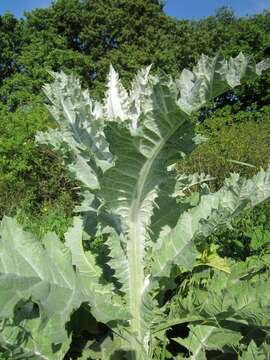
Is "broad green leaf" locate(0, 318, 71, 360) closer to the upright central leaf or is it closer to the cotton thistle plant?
the cotton thistle plant

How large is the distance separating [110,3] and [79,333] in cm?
2991

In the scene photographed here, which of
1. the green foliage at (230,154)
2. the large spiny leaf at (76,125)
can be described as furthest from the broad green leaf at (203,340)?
the green foliage at (230,154)

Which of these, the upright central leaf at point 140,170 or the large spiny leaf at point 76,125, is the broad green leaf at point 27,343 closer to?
the upright central leaf at point 140,170

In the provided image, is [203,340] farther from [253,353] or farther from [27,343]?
[27,343]

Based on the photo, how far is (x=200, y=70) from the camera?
1773 mm

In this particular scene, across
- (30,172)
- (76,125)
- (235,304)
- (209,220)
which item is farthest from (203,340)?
(30,172)

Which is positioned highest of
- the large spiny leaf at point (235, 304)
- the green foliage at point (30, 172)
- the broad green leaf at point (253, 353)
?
the green foliage at point (30, 172)

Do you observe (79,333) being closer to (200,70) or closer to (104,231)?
(104,231)

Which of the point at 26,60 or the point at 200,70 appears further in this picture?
the point at 26,60

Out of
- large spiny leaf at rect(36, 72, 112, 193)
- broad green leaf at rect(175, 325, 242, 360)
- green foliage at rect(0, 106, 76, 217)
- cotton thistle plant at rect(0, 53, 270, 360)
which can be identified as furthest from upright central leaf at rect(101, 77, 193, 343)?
green foliage at rect(0, 106, 76, 217)

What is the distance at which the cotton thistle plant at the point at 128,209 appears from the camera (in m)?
1.79

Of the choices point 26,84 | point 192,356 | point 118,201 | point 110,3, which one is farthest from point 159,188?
point 110,3

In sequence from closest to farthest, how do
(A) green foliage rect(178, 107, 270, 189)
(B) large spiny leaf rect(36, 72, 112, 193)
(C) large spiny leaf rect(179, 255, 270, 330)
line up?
(C) large spiny leaf rect(179, 255, 270, 330), (B) large spiny leaf rect(36, 72, 112, 193), (A) green foliage rect(178, 107, 270, 189)

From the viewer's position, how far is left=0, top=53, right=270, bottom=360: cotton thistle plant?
70.4 inches
